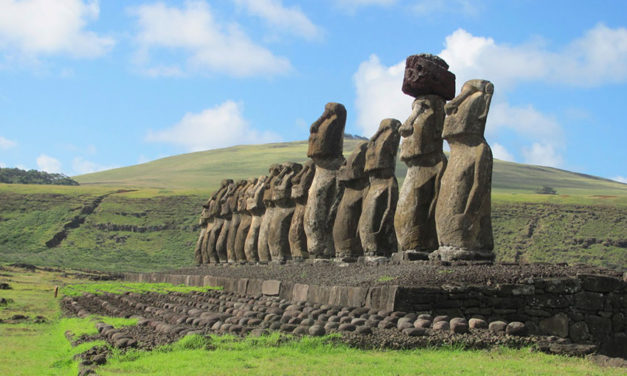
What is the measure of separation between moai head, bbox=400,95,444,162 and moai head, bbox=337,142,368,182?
242 cm

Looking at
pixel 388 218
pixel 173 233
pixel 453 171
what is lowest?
pixel 173 233

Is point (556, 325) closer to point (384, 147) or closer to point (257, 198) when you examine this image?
point (384, 147)

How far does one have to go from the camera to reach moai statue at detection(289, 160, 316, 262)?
19.7 metres

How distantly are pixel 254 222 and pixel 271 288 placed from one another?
10.6 metres

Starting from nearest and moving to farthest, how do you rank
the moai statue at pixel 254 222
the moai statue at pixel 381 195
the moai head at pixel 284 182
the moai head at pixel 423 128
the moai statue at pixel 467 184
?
1. the moai statue at pixel 467 184
2. the moai head at pixel 423 128
3. the moai statue at pixel 381 195
4. the moai head at pixel 284 182
5. the moai statue at pixel 254 222

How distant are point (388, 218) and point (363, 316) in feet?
18.7

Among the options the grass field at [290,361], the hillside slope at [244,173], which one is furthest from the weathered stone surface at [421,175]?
the hillside slope at [244,173]

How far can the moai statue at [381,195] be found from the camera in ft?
50.2

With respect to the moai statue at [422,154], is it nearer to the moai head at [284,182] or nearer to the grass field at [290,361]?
the grass field at [290,361]

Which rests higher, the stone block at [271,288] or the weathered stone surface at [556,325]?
the weathered stone surface at [556,325]

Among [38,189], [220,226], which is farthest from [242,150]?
Answer: [220,226]

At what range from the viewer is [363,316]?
983 centimetres

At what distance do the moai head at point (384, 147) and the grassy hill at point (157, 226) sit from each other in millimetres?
11405

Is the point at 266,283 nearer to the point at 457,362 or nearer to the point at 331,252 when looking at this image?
the point at 331,252
